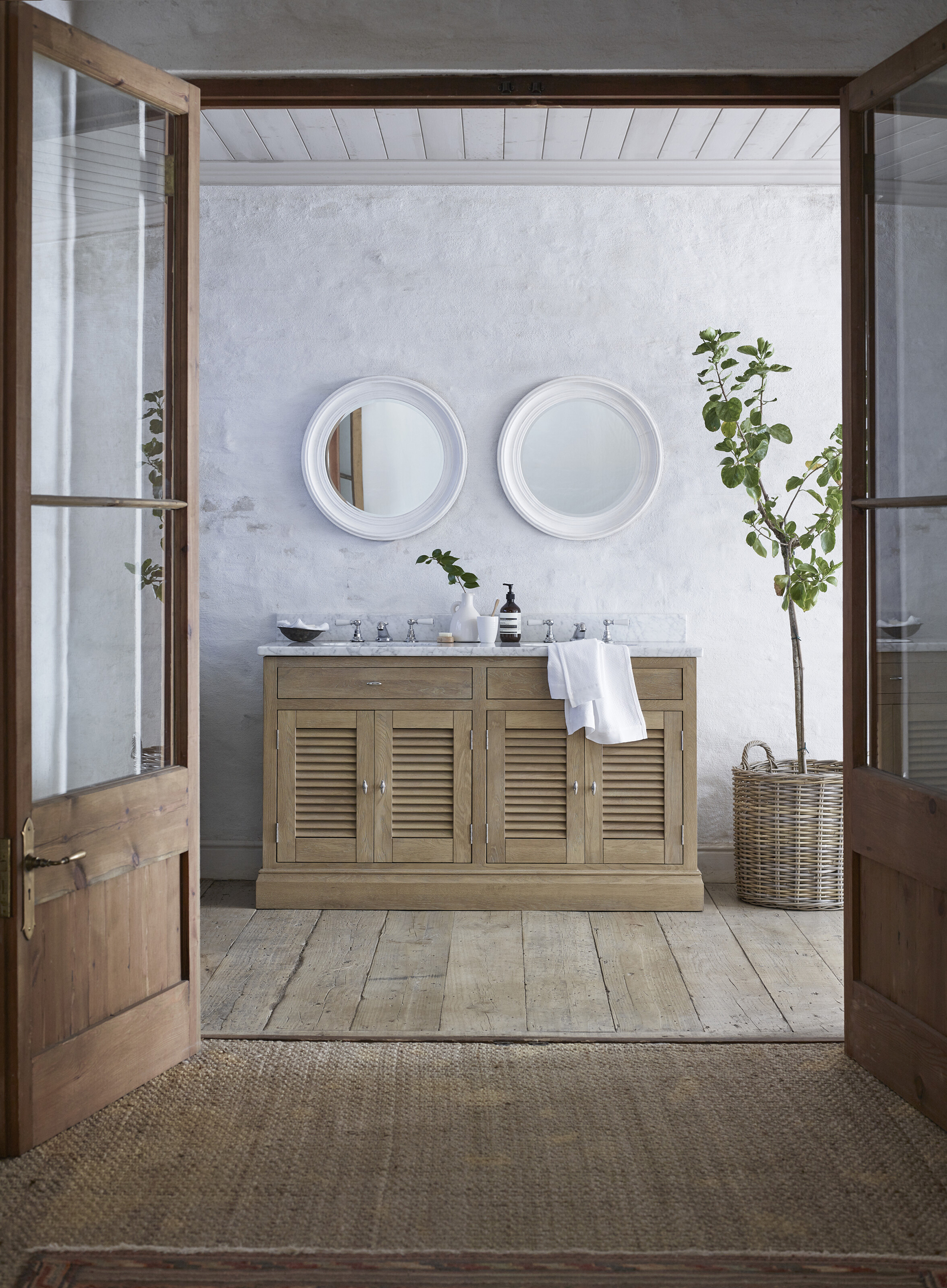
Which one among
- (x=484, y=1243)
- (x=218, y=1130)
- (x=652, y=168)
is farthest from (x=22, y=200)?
(x=652, y=168)

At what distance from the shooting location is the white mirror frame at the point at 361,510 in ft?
15.4

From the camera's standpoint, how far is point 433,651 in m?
4.20

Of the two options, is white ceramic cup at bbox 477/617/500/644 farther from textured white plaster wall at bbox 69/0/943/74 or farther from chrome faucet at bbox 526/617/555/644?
textured white plaster wall at bbox 69/0/943/74

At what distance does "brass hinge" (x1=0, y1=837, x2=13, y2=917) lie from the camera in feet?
7.23

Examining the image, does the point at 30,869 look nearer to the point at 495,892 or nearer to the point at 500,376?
the point at 495,892

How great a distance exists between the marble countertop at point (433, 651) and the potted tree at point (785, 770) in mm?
515

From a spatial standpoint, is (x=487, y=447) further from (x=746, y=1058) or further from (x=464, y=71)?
(x=746, y=1058)

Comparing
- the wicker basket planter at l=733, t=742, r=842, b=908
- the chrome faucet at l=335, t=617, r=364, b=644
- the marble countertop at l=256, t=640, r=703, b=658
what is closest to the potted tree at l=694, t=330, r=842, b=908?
the wicker basket planter at l=733, t=742, r=842, b=908

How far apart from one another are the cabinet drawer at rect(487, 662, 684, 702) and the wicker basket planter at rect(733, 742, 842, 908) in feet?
1.33

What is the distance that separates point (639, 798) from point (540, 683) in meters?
0.58

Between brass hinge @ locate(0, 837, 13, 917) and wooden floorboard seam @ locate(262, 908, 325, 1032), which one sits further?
wooden floorboard seam @ locate(262, 908, 325, 1032)

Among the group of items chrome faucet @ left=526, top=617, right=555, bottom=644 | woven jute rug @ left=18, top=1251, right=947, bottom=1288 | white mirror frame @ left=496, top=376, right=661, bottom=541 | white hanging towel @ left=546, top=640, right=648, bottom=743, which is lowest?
woven jute rug @ left=18, top=1251, right=947, bottom=1288

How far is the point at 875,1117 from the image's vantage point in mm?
2428

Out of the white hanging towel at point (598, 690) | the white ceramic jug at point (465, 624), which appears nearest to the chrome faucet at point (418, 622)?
the white ceramic jug at point (465, 624)
